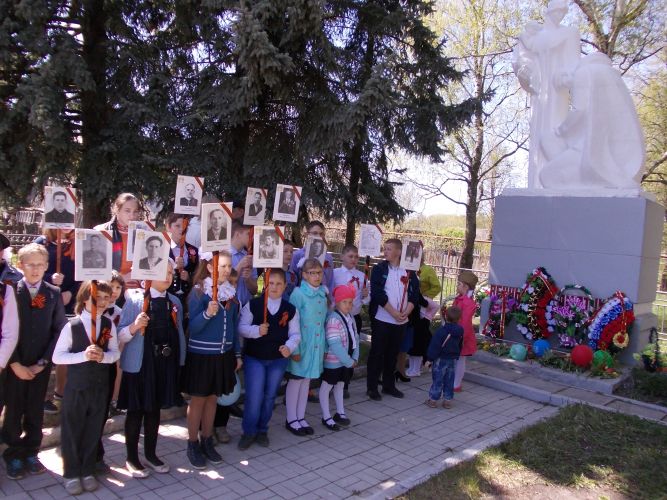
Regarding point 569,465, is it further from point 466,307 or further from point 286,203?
point 286,203

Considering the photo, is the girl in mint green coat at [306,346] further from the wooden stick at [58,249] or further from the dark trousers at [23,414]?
the wooden stick at [58,249]

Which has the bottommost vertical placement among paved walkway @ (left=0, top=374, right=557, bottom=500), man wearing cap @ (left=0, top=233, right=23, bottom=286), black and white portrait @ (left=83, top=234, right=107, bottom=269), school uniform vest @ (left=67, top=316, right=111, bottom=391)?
paved walkway @ (left=0, top=374, right=557, bottom=500)

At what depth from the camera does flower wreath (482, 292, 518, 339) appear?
813 centimetres

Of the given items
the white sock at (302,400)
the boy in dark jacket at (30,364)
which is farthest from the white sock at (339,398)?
the boy in dark jacket at (30,364)

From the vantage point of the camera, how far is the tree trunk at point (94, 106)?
7376 mm

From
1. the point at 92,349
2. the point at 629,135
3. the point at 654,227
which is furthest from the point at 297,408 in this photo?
the point at 629,135

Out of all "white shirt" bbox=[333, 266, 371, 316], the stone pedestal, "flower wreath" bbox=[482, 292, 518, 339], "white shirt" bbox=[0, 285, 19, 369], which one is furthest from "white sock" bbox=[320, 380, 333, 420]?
the stone pedestal

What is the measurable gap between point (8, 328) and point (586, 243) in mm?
7342

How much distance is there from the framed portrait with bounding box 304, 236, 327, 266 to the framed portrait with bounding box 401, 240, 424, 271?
0.91 meters

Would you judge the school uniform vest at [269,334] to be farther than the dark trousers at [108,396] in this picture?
Yes

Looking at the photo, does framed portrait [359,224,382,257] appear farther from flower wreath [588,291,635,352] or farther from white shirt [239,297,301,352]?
flower wreath [588,291,635,352]

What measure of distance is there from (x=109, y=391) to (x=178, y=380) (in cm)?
48

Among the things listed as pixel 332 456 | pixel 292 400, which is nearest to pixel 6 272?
pixel 292 400

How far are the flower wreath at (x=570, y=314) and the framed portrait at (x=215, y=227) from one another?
18.1ft
